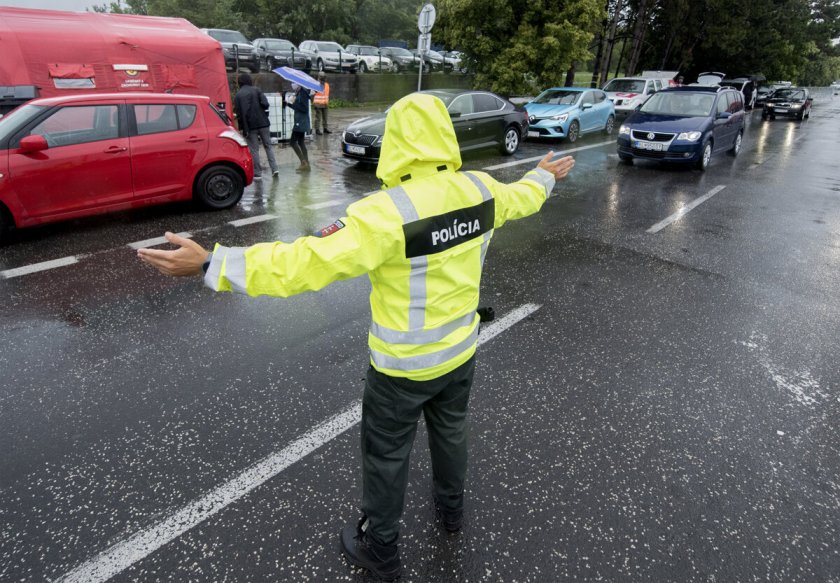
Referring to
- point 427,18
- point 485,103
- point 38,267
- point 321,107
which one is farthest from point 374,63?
point 38,267

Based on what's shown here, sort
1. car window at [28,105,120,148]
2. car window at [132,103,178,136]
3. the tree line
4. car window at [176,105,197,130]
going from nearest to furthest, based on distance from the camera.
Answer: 1. car window at [28,105,120,148]
2. car window at [132,103,178,136]
3. car window at [176,105,197,130]
4. the tree line

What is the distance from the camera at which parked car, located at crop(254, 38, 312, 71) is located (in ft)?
74.9

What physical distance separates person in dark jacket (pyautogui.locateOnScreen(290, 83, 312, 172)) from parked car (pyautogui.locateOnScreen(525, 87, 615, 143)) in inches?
263

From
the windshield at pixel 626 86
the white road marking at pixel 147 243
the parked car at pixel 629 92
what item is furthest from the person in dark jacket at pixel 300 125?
the windshield at pixel 626 86

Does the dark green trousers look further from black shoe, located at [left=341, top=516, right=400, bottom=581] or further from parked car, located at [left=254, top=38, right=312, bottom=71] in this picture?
parked car, located at [left=254, top=38, right=312, bottom=71]

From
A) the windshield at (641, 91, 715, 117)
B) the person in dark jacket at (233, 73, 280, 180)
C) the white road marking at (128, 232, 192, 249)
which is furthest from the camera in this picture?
the windshield at (641, 91, 715, 117)

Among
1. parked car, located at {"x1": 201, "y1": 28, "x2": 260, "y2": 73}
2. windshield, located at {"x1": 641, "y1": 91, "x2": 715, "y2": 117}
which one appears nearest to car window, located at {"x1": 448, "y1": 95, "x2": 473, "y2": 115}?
windshield, located at {"x1": 641, "y1": 91, "x2": 715, "y2": 117}

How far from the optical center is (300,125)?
1026 centimetres

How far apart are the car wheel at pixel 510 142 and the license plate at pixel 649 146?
2.86m

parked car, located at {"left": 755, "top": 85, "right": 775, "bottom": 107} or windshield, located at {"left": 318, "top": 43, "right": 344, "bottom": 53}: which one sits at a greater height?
windshield, located at {"left": 318, "top": 43, "right": 344, "bottom": 53}

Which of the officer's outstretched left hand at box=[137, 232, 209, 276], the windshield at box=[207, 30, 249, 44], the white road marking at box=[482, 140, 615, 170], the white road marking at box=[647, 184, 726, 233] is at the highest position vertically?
the windshield at box=[207, 30, 249, 44]

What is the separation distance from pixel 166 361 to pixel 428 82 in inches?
1067

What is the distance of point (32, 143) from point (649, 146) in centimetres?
1075

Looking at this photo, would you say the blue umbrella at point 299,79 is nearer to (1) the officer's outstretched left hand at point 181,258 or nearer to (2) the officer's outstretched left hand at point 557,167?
(2) the officer's outstretched left hand at point 557,167
